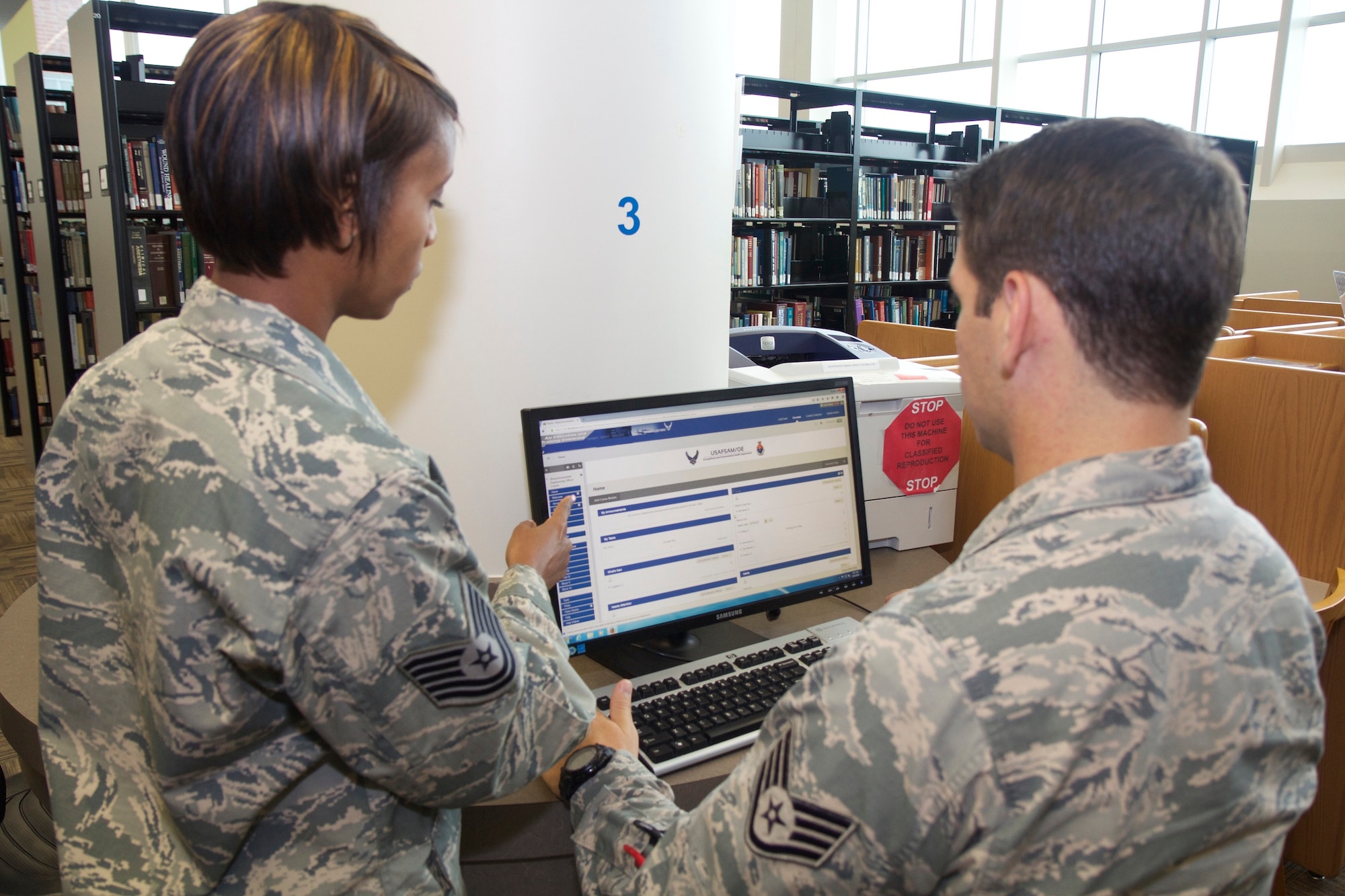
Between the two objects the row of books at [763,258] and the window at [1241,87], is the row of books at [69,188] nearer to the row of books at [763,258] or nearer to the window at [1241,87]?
→ the row of books at [763,258]

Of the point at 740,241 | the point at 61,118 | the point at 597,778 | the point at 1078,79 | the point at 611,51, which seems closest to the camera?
the point at 597,778

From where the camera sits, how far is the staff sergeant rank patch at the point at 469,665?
2.00 feet

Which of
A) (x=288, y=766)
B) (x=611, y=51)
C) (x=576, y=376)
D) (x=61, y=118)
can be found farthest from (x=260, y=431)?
(x=61, y=118)

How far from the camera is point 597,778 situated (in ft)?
2.91

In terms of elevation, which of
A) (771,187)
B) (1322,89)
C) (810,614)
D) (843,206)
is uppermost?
(1322,89)

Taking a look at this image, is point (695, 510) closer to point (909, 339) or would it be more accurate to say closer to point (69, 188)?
point (909, 339)

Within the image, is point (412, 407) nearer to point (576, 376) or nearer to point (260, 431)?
point (576, 376)

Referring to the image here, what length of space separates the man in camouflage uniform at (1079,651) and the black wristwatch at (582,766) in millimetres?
268

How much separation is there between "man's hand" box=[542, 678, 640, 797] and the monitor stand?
0.35 feet

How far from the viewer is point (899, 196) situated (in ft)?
19.7

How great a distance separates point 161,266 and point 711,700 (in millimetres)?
3872

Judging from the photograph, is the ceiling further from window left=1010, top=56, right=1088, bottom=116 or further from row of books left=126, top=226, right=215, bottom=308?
window left=1010, top=56, right=1088, bottom=116

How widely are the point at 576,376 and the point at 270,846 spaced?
0.80 metres

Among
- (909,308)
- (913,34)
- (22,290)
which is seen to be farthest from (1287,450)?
(913,34)
